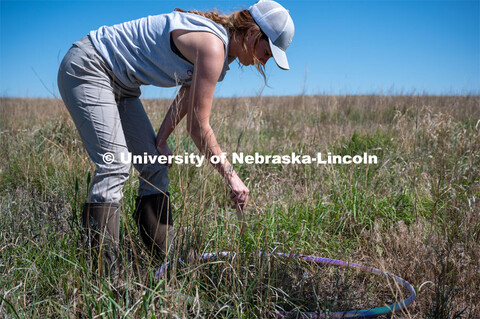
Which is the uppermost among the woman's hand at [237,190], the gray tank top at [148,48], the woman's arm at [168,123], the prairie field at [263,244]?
the gray tank top at [148,48]

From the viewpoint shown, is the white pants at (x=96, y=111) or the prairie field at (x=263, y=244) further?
the white pants at (x=96, y=111)

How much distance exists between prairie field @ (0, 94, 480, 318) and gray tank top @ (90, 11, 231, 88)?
32 centimetres


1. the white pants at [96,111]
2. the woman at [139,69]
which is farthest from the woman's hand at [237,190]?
the white pants at [96,111]

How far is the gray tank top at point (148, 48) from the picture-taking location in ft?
5.58

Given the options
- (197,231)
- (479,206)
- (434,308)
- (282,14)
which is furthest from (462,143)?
(197,231)

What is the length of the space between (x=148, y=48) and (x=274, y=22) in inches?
23.8

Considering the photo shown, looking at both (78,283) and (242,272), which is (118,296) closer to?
(78,283)

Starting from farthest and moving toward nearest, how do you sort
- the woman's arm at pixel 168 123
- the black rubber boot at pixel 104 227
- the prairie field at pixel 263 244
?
1. the woman's arm at pixel 168 123
2. the black rubber boot at pixel 104 227
3. the prairie field at pixel 263 244

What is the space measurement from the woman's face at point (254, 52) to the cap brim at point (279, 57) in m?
0.04

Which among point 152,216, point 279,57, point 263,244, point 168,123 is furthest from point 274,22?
point 152,216

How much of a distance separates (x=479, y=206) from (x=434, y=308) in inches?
39.4

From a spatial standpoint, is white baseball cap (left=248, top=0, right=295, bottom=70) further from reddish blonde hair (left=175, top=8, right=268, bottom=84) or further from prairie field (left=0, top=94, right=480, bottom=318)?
prairie field (left=0, top=94, right=480, bottom=318)

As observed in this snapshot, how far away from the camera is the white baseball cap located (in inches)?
67.6

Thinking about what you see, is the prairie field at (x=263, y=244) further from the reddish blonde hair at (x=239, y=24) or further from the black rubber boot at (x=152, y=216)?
the reddish blonde hair at (x=239, y=24)
